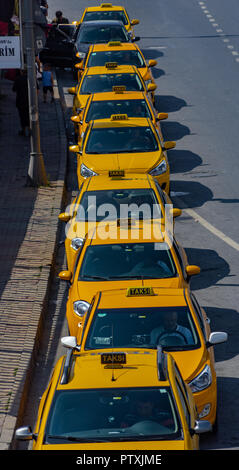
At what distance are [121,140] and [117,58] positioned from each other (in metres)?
8.89

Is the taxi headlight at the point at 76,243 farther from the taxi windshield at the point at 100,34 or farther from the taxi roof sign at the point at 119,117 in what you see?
the taxi windshield at the point at 100,34

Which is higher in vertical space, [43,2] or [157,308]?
[43,2]

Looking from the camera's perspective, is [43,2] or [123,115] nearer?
[123,115]

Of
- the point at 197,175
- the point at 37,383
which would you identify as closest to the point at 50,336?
the point at 37,383

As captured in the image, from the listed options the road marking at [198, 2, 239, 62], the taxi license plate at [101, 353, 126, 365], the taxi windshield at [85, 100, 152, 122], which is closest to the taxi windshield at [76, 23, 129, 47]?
the road marking at [198, 2, 239, 62]

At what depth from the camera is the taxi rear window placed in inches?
1194

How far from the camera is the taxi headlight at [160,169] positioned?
21.0 m

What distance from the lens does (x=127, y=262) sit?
1504 cm

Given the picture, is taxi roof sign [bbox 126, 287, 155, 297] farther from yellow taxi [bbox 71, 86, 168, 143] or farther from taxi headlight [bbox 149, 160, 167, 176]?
yellow taxi [bbox 71, 86, 168, 143]

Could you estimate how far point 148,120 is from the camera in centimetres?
2309

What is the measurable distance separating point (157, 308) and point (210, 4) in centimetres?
3839

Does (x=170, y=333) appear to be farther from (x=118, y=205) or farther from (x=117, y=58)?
(x=117, y=58)

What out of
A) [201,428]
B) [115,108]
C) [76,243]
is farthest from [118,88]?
[201,428]

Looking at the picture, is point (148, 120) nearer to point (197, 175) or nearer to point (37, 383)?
point (197, 175)
